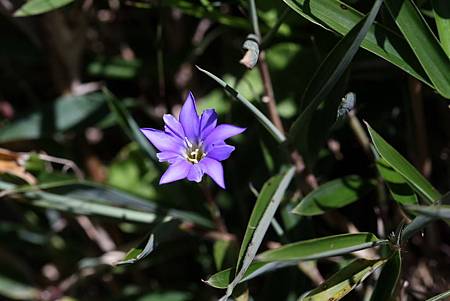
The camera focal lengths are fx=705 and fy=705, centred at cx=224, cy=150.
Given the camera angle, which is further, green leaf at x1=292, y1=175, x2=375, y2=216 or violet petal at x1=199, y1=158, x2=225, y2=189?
green leaf at x1=292, y1=175, x2=375, y2=216

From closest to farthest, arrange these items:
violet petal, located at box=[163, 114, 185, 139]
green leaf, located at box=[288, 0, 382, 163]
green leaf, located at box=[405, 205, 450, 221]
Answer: green leaf, located at box=[405, 205, 450, 221] → green leaf, located at box=[288, 0, 382, 163] → violet petal, located at box=[163, 114, 185, 139]

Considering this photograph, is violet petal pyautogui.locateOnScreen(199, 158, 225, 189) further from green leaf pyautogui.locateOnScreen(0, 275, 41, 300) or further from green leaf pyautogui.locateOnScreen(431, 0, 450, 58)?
green leaf pyautogui.locateOnScreen(0, 275, 41, 300)

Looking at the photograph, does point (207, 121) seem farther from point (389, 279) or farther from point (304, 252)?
point (389, 279)

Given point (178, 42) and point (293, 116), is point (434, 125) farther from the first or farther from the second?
point (178, 42)

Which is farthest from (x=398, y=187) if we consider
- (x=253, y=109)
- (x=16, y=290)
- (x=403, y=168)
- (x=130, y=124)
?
(x=16, y=290)

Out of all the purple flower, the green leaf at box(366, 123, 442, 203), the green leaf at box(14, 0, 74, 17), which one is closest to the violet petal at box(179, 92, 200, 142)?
the purple flower

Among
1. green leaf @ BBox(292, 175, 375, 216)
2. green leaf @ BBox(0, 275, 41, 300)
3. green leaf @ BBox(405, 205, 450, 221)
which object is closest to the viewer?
green leaf @ BBox(405, 205, 450, 221)
